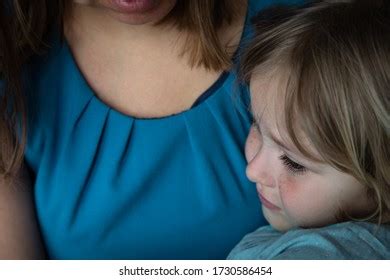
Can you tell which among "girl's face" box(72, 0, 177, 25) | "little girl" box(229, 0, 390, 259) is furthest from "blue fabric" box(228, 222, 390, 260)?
"girl's face" box(72, 0, 177, 25)

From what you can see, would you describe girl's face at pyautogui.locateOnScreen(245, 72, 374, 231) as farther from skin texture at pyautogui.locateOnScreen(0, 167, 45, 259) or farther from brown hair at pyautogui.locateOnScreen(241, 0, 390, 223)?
skin texture at pyautogui.locateOnScreen(0, 167, 45, 259)

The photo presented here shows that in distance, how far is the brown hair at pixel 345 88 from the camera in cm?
82

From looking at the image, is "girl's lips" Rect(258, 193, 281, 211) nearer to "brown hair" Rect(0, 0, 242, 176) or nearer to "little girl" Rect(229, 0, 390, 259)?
"little girl" Rect(229, 0, 390, 259)

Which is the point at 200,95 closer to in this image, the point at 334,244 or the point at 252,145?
the point at 252,145

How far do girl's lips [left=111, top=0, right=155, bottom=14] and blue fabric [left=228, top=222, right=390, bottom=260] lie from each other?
30 centimetres

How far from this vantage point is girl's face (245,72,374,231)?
0.86 m

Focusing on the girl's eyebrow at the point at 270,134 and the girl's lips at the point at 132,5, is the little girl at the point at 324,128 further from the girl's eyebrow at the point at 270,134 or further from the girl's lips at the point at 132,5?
the girl's lips at the point at 132,5

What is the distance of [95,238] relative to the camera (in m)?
0.94

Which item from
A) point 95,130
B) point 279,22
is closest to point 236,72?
point 279,22

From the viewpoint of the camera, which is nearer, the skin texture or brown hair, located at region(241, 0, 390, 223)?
brown hair, located at region(241, 0, 390, 223)

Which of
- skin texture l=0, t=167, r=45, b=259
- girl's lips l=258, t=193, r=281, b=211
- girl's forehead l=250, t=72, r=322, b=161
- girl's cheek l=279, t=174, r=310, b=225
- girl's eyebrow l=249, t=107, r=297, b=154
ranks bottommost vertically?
skin texture l=0, t=167, r=45, b=259

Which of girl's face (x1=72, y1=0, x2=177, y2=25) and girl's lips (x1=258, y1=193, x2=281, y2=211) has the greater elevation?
girl's face (x1=72, y1=0, x2=177, y2=25)

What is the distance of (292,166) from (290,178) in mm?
15
